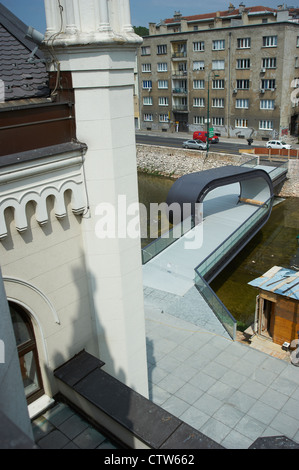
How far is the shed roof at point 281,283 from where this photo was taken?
48.2ft

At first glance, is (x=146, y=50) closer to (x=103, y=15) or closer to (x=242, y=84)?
(x=242, y=84)

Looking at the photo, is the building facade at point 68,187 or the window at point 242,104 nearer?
the building facade at point 68,187

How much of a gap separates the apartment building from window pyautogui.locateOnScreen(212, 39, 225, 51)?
4.3 inches

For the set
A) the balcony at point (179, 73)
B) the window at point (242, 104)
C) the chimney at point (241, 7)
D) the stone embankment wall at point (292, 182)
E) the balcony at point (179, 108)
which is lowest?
the stone embankment wall at point (292, 182)

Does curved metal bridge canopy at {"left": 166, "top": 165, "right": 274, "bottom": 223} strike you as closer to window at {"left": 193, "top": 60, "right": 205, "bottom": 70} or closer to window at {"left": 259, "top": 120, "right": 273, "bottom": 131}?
window at {"left": 259, "top": 120, "right": 273, "bottom": 131}

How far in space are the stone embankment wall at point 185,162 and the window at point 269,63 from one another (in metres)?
10.8

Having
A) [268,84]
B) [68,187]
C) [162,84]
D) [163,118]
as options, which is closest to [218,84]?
[268,84]

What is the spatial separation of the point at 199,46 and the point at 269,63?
9.65m

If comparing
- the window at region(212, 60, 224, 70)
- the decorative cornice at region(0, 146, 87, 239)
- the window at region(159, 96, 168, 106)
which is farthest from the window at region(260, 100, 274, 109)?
the decorative cornice at region(0, 146, 87, 239)

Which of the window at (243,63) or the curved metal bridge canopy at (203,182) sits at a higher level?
the window at (243,63)

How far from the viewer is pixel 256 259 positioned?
25125 millimetres

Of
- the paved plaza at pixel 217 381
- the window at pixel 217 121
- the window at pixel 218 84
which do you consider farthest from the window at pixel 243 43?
the paved plaza at pixel 217 381

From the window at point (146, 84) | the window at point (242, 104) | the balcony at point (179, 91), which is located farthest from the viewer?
the window at point (146, 84)

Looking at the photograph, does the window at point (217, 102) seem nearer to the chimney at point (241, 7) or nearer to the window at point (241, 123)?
the window at point (241, 123)
